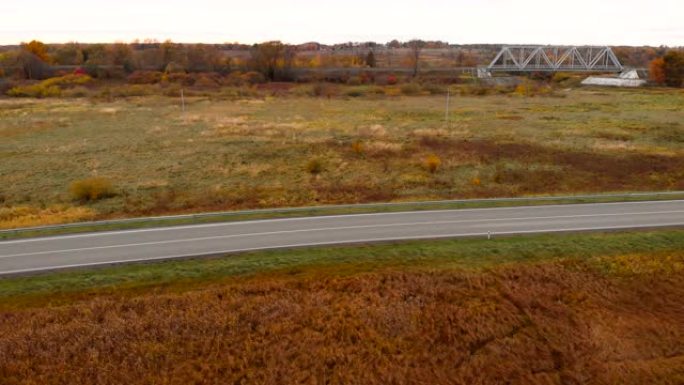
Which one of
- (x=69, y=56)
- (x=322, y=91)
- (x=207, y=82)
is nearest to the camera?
(x=322, y=91)

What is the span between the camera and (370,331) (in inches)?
698

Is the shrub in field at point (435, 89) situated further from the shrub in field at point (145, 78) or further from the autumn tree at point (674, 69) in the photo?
the shrub in field at point (145, 78)

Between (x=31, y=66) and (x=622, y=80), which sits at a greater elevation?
(x=31, y=66)

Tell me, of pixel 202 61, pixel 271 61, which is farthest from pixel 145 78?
pixel 271 61

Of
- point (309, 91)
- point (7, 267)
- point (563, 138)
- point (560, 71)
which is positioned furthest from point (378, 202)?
point (560, 71)

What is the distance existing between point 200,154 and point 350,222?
23.1 m

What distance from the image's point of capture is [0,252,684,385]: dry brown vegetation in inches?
625

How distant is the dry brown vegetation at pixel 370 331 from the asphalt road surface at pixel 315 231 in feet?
11.1

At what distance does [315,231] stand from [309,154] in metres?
20.3

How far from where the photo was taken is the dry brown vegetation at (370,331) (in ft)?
52.1

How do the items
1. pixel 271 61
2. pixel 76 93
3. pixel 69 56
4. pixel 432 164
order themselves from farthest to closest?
pixel 69 56
pixel 271 61
pixel 76 93
pixel 432 164

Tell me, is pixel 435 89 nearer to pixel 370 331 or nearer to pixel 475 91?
pixel 475 91

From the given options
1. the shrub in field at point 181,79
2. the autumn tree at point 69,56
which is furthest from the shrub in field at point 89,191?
the autumn tree at point 69,56

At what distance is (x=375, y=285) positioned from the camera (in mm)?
20328
